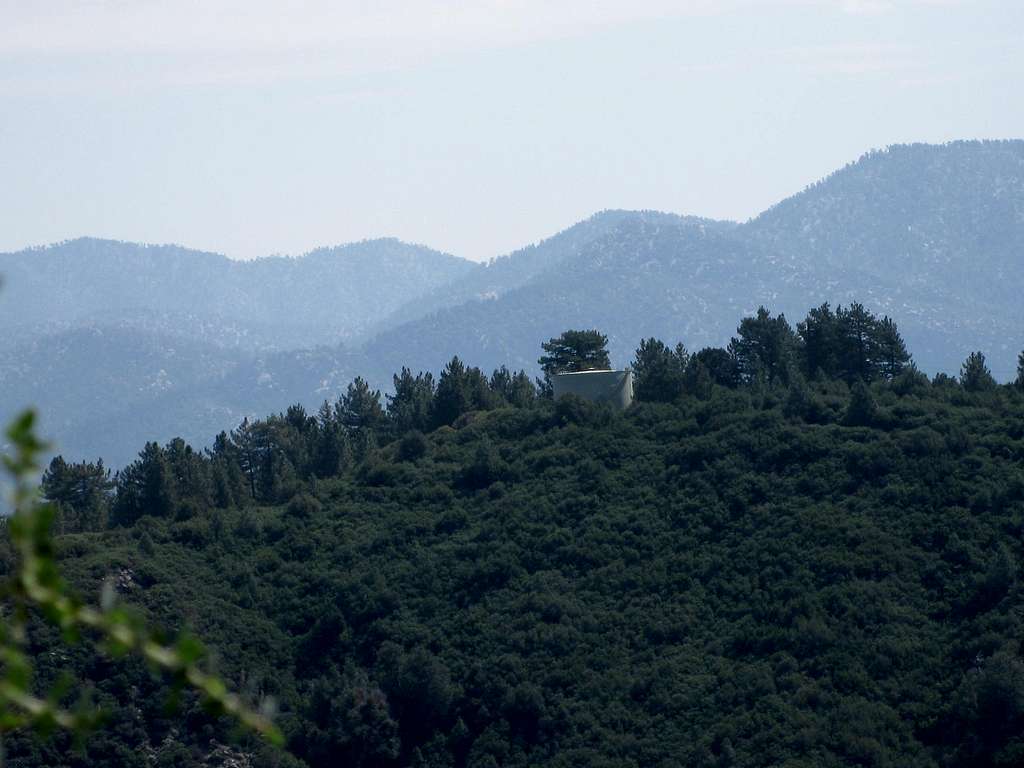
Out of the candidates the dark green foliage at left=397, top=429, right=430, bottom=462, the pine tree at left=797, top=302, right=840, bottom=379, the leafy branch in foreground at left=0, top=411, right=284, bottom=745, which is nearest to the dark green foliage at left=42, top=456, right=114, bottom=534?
the dark green foliage at left=397, top=429, right=430, bottom=462

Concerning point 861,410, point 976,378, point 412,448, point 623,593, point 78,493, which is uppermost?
point 976,378

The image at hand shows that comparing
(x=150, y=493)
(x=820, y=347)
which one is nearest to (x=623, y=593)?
(x=150, y=493)

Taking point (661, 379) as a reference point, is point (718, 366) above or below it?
above

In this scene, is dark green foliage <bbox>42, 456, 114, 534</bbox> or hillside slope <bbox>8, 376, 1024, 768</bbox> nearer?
hillside slope <bbox>8, 376, 1024, 768</bbox>

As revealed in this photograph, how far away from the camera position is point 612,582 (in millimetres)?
39781

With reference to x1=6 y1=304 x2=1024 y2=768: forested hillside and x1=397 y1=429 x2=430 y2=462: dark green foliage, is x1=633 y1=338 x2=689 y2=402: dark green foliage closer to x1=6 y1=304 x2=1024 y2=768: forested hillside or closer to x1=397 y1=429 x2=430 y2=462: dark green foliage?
x1=6 y1=304 x2=1024 y2=768: forested hillside

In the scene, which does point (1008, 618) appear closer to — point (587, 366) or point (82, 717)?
point (587, 366)

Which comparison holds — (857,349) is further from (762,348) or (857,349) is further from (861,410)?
(861,410)

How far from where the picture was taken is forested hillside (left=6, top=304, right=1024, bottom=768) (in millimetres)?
32769

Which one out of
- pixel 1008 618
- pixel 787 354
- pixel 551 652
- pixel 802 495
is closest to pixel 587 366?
pixel 787 354

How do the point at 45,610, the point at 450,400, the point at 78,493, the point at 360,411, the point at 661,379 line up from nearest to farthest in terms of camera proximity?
the point at 45,610, the point at 661,379, the point at 78,493, the point at 450,400, the point at 360,411

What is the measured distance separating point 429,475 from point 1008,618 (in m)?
20.6

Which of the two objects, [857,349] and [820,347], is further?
[820,347]

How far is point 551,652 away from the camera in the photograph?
37.1 m
